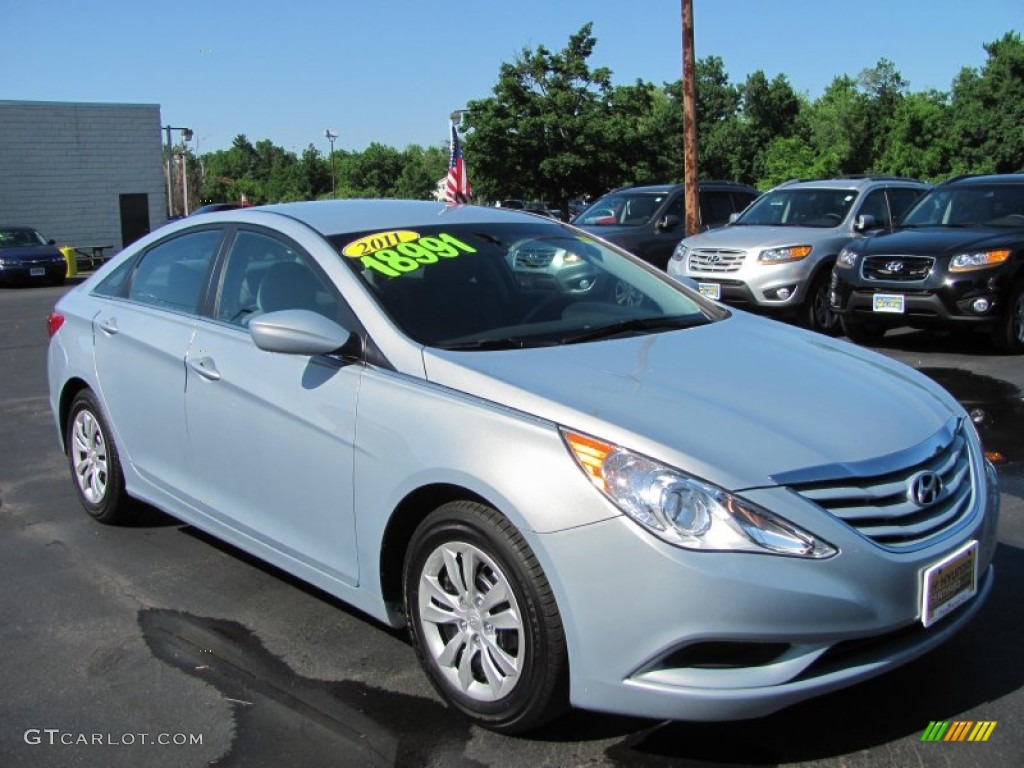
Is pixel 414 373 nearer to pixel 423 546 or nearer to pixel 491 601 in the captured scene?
pixel 423 546

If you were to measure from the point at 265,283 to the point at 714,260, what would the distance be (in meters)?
8.35

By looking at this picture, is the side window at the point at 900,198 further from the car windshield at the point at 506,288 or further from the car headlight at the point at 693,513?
the car headlight at the point at 693,513

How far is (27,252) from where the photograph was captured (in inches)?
909

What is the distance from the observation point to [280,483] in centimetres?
368

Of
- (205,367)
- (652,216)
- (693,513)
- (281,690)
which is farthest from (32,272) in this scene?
(693,513)

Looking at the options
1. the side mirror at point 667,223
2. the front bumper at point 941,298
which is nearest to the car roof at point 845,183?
the side mirror at point 667,223

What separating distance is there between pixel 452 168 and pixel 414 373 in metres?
18.0

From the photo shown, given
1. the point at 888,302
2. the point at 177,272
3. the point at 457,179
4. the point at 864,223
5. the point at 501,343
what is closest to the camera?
the point at 501,343

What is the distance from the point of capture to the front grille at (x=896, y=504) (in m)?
2.73

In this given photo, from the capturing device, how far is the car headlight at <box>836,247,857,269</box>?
10234mm

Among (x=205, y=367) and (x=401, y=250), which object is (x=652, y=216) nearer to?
(x=401, y=250)

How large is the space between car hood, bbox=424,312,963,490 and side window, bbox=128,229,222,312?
162 cm

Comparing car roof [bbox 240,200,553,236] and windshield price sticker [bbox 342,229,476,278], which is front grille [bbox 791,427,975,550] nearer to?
windshield price sticker [bbox 342,229,476,278]

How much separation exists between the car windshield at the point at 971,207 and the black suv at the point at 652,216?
362cm
